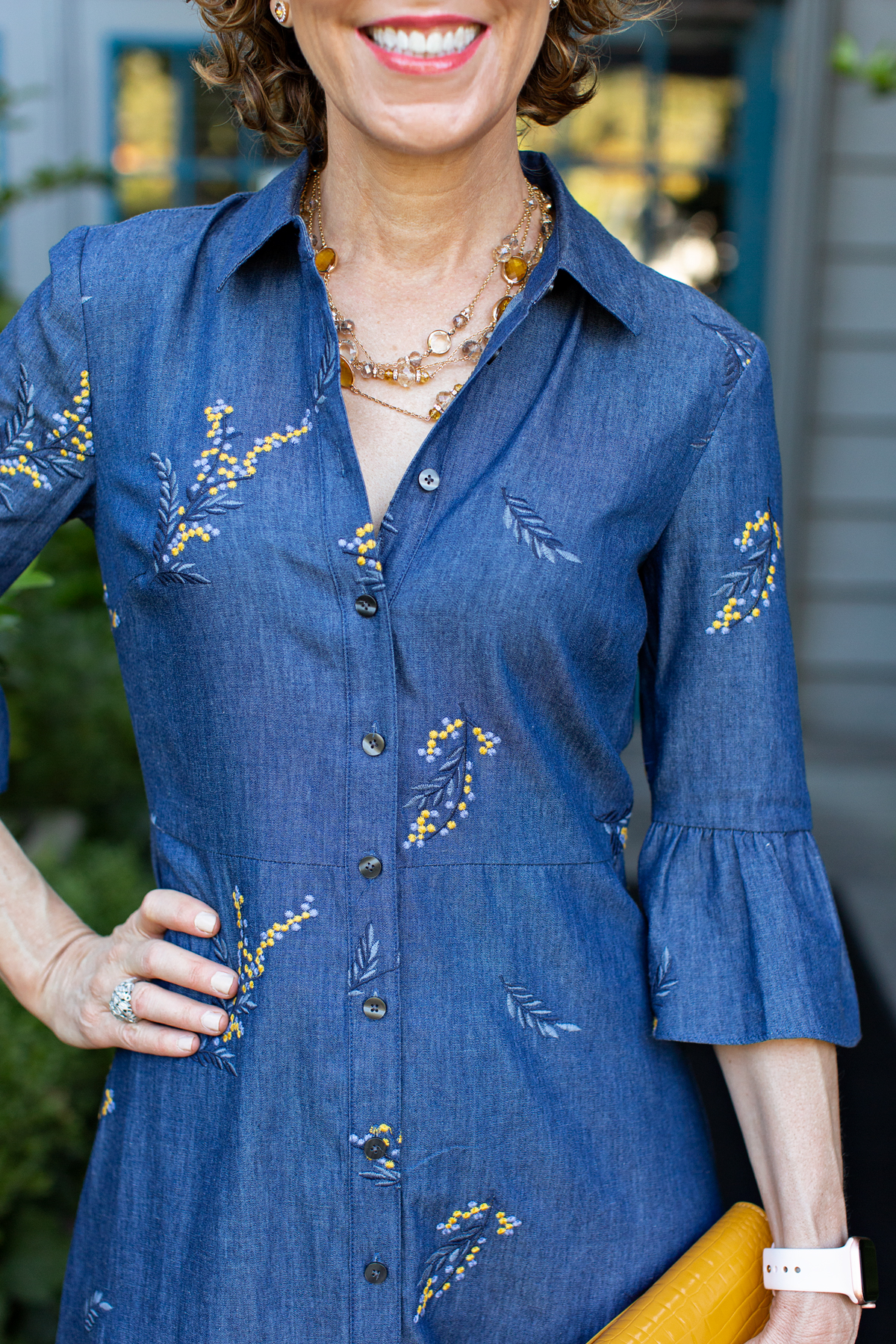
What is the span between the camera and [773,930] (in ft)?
3.63

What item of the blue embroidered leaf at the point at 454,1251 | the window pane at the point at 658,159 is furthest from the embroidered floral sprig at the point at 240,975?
the window pane at the point at 658,159

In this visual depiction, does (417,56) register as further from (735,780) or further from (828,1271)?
(828,1271)

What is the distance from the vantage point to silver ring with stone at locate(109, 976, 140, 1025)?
110 cm

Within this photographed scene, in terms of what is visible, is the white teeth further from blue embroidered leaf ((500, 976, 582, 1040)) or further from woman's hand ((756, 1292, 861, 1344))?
woman's hand ((756, 1292, 861, 1344))

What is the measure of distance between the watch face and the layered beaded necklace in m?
0.80

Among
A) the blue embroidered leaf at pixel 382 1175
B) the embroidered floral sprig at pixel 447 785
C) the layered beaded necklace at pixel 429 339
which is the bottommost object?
the blue embroidered leaf at pixel 382 1175

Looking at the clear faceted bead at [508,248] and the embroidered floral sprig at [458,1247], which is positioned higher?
the clear faceted bead at [508,248]

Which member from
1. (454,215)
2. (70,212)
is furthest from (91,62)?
(454,215)

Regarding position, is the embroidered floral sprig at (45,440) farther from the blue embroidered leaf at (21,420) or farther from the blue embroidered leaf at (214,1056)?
the blue embroidered leaf at (214,1056)

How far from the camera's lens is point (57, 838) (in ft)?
10.0

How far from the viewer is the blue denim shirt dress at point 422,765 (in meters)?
0.98

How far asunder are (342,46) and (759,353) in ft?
1.41

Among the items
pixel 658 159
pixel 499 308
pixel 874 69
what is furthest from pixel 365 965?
pixel 658 159

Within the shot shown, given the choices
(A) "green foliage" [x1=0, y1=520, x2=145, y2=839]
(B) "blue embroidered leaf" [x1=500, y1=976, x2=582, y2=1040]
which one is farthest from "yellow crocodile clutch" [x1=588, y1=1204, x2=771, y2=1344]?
(A) "green foliage" [x1=0, y1=520, x2=145, y2=839]
